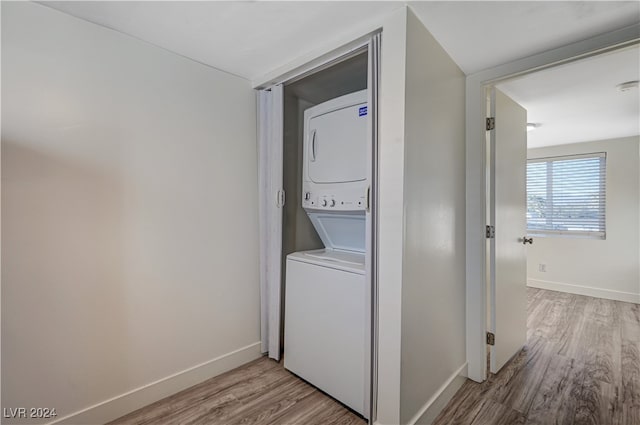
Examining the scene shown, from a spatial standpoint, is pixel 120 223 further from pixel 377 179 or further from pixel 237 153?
pixel 377 179

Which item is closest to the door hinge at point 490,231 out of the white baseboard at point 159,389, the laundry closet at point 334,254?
the laundry closet at point 334,254

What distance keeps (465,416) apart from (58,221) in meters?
2.41

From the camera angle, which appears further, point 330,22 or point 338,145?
point 338,145

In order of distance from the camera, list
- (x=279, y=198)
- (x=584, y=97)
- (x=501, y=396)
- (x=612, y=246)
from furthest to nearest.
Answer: (x=612, y=246) → (x=584, y=97) → (x=279, y=198) → (x=501, y=396)

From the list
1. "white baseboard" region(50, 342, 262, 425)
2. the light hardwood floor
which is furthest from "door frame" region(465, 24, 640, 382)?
"white baseboard" region(50, 342, 262, 425)

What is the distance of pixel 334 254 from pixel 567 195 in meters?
4.22

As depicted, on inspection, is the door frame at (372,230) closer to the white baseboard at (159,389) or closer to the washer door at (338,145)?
the washer door at (338,145)

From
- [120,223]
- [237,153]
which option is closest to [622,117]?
[237,153]

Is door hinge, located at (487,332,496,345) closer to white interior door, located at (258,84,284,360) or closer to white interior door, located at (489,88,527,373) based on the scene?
white interior door, located at (489,88,527,373)

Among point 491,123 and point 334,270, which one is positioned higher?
point 491,123

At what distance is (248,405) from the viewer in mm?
1784

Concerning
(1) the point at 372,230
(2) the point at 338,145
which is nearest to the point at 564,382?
(1) the point at 372,230

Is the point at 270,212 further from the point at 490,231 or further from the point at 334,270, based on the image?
the point at 490,231

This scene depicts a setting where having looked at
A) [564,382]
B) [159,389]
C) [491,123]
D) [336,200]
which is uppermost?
[491,123]
